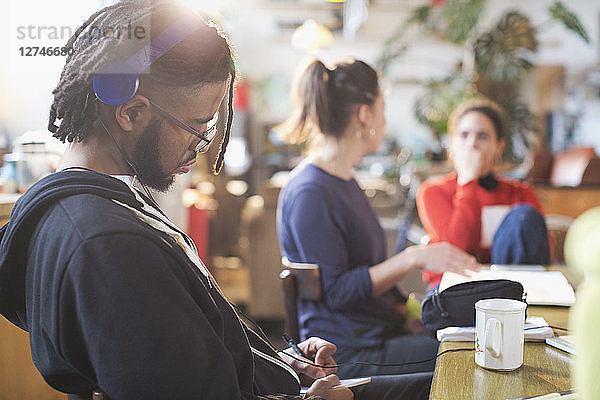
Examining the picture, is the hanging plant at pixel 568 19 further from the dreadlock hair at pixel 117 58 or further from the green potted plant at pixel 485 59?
the dreadlock hair at pixel 117 58

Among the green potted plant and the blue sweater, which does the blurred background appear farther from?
the blue sweater

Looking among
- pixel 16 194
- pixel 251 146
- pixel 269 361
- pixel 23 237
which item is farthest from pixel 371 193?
pixel 251 146

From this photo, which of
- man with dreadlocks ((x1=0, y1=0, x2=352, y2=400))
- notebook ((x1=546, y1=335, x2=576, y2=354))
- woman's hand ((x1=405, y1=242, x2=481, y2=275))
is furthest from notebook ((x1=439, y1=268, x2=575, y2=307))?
man with dreadlocks ((x1=0, y1=0, x2=352, y2=400))

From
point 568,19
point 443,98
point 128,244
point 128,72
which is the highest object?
point 568,19

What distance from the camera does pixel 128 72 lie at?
0.90m

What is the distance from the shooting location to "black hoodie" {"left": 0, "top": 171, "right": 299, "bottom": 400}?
2.42 ft

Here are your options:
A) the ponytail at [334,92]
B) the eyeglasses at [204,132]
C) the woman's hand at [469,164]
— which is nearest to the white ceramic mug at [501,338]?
the eyeglasses at [204,132]

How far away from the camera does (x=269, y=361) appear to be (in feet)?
3.58

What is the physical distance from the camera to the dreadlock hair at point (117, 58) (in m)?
0.92

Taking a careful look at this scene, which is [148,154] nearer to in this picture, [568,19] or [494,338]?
[494,338]

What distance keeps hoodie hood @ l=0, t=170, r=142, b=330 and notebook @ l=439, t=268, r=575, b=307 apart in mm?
759

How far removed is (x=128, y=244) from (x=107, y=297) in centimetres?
7

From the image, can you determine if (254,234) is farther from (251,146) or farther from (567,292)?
(251,146)

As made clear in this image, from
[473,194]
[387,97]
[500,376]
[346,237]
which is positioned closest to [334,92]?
[346,237]
